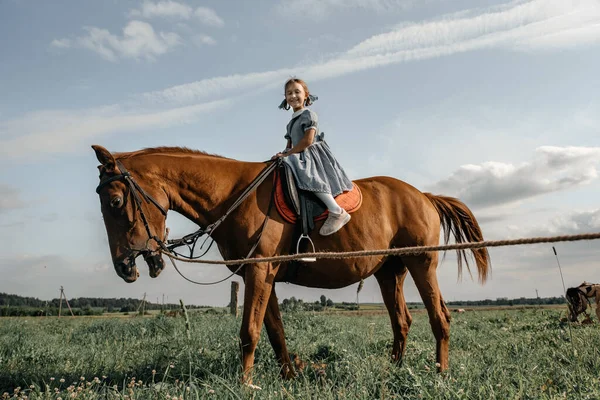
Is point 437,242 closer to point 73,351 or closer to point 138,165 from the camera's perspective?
point 138,165

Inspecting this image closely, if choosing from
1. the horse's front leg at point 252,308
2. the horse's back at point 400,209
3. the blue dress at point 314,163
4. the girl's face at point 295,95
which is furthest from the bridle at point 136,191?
the horse's back at point 400,209

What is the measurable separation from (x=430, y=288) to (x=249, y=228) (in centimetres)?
260

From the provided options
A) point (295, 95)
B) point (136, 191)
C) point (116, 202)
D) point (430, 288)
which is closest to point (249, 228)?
point (136, 191)

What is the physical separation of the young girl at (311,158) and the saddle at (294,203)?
0.23ft

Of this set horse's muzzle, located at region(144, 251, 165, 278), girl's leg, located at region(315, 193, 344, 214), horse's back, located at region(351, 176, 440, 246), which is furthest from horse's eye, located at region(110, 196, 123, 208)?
horse's back, located at region(351, 176, 440, 246)

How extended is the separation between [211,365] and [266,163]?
2301 millimetres

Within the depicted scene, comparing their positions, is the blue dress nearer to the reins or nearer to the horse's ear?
the reins

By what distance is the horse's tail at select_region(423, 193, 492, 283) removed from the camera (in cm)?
663

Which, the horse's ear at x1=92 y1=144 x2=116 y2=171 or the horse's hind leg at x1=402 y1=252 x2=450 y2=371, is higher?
the horse's ear at x1=92 y1=144 x2=116 y2=171

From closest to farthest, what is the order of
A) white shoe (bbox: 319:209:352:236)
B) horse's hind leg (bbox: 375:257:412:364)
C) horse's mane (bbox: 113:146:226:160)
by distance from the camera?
horse's mane (bbox: 113:146:226:160) < white shoe (bbox: 319:209:352:236) < horse's hind leg (bbox: 375:257:412:364)

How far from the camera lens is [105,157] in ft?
14.8

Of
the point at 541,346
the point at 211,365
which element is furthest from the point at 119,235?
the point at 541,346

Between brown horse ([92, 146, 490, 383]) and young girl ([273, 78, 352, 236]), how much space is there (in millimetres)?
301

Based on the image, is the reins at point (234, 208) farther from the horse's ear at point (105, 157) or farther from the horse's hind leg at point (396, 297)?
the horse's hind leg at point (396, 297)
